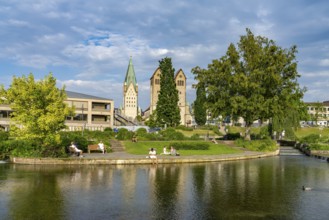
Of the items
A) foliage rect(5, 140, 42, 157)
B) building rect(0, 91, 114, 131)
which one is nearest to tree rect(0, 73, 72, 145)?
foliage rect(5, 140, 42, 157)

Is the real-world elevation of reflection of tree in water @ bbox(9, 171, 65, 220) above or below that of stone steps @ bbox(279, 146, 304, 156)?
below

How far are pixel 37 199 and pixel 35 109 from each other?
15.9 metres

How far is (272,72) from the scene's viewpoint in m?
45.3

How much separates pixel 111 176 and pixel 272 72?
29997 millimetres

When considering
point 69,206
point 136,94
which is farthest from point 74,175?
point 136,94

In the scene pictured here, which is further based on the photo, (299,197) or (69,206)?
(299,197)

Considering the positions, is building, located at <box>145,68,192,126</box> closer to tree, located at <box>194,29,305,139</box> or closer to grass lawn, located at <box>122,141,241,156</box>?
tree, located at <box>194,29,305,139</box>

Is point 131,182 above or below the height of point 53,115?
below

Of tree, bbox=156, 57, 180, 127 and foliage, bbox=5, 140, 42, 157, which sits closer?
foliage, bbox=5, 140, 42, 157

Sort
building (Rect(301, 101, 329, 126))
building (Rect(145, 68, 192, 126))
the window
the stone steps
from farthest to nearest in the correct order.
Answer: the window
building (Rect(145, 68, 192, 126))
building (Rect(301, 101, 329, 126))
the stone steps

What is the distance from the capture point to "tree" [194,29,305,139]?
1806 inches

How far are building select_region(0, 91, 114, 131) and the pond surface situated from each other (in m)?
58.8

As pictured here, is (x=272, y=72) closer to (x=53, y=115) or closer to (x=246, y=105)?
(x=246, y=105)

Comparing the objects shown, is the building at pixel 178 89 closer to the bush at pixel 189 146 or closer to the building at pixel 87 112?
the building at pixel 87 112
